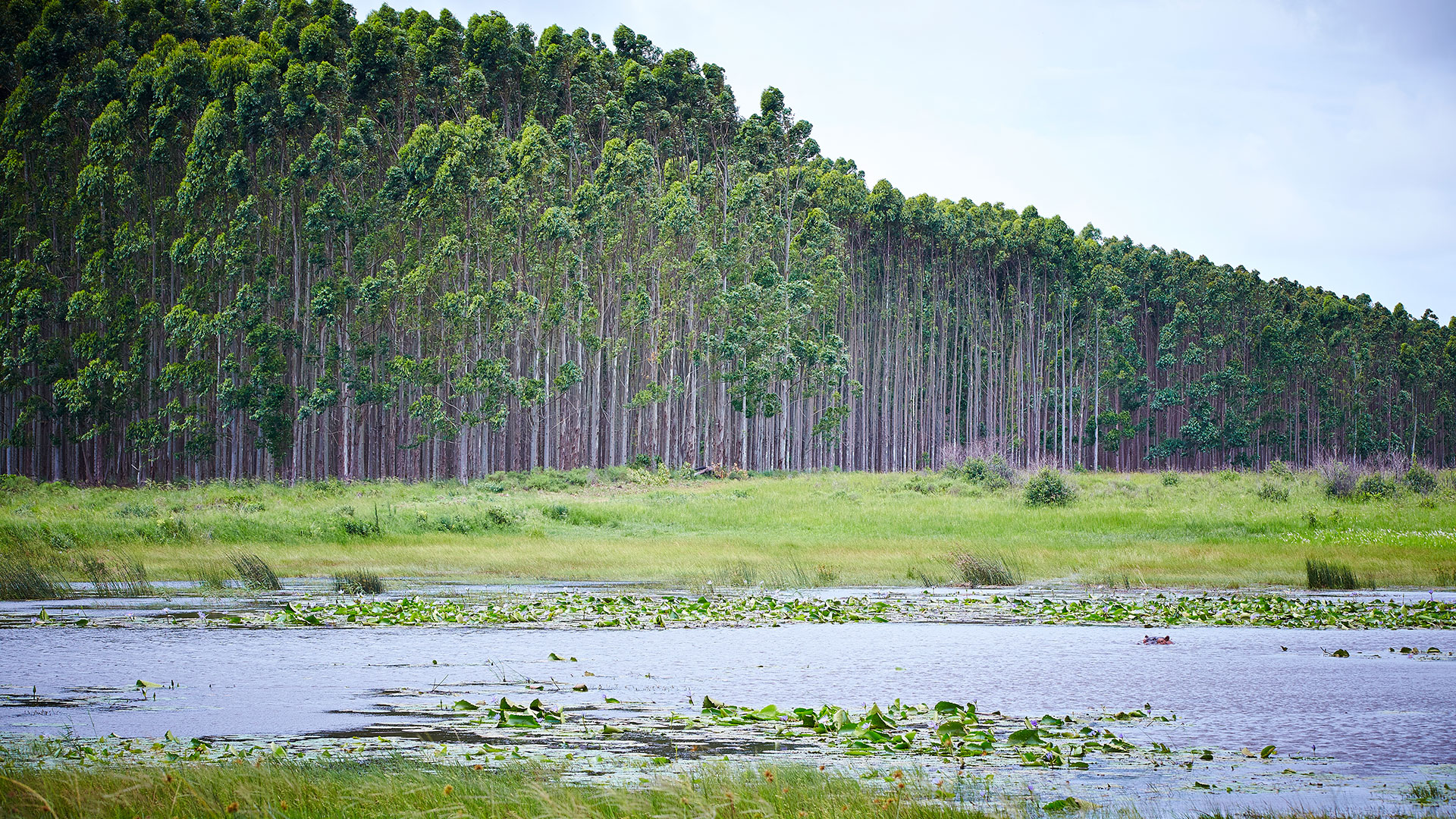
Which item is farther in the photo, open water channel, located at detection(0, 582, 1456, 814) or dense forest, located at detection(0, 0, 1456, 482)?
dense forest, located at detection(0, 0, 1456, 482)

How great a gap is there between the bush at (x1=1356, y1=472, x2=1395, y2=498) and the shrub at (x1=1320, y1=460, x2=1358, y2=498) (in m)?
0.23

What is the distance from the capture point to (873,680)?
1292cm

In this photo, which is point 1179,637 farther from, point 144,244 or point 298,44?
point 298,44

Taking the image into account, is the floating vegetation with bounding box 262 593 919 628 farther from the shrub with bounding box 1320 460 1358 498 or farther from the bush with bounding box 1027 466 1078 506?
the shrub with bounding box 1320 460 1358 498

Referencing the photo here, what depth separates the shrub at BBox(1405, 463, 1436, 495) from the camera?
43469mm

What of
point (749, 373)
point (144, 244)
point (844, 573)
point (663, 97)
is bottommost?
point (844, 573)

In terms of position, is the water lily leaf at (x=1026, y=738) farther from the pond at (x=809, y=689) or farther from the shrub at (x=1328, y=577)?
the shrub at (x=1328, y=577)

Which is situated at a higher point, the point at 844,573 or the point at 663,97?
the point at 663,97

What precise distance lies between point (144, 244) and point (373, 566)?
42031mm

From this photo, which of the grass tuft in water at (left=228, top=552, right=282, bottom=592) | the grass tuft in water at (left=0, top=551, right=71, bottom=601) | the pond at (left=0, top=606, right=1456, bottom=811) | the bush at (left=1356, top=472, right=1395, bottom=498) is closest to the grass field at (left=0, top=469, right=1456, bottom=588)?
the bush at (left=1356, top=472, right=1395, bottom=498)

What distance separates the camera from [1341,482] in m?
43.5

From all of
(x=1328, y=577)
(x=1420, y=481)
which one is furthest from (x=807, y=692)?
(x=1420, y=481)

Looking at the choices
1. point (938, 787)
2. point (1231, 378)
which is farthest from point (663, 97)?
point (938, 787)

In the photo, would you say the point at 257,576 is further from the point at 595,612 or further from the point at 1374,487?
the point at 1374,487
